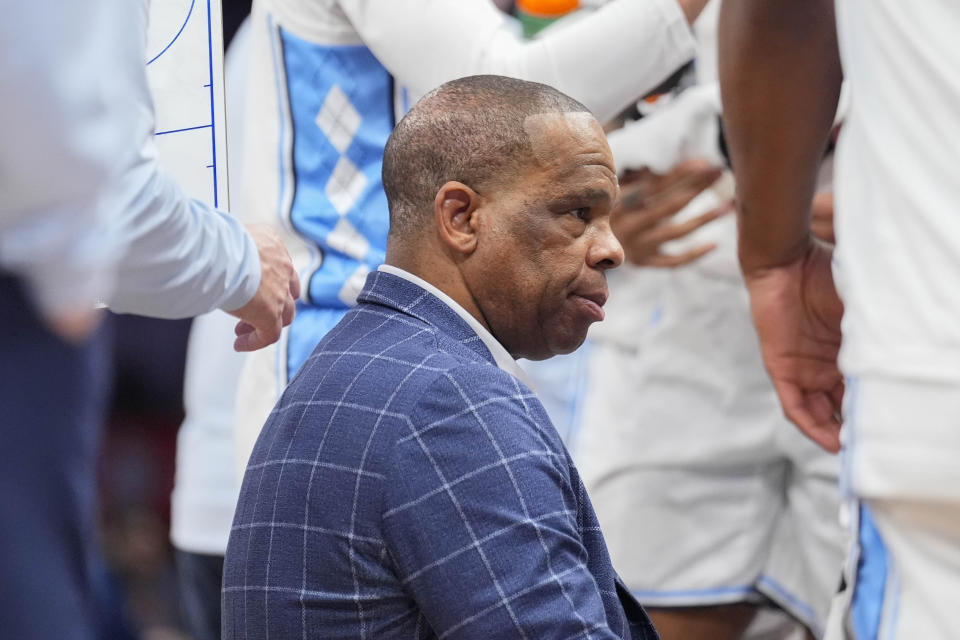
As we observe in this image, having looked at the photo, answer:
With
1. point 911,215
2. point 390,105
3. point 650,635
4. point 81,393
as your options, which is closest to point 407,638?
point 650,635

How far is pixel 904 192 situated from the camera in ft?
3.89

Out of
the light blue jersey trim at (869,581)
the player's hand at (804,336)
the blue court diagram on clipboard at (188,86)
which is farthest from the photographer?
the player's hand at (804,336)

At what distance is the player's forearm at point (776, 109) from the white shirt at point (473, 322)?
0.53 meters

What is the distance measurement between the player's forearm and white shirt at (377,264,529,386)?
53cm

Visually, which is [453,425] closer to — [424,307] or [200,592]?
[424,307]

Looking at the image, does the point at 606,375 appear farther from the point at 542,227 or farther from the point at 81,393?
the point at 81,393

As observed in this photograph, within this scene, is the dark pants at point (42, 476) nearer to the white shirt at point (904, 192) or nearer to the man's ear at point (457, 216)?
the man's ear at point (457, 216)

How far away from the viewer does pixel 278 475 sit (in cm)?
130

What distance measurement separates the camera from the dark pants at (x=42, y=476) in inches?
35.3

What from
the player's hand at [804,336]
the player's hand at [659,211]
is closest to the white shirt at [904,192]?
the player's hand at [804,336]

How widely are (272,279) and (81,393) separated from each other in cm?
55

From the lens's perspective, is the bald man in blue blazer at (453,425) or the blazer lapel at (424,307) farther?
the blazer lapel at (424,307)

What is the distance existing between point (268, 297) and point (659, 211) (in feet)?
3.09

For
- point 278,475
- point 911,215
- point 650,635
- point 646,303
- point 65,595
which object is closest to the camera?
point 65,595
